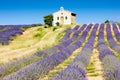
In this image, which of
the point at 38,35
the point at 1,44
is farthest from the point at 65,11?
the point at 1,44

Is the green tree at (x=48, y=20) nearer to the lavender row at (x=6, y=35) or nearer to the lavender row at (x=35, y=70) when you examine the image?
the lavender row at (x=6, y=35)

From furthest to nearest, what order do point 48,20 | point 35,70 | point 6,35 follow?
point 48,20 < point 6,35 < point 35,70

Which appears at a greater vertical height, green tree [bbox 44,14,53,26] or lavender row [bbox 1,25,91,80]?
green tree [bbox 44,14,53,26]

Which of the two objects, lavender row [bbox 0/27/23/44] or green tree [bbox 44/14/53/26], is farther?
green tree [bbox 44/14/53/26]

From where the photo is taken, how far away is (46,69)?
13.4 meters

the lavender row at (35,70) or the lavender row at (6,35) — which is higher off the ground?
the lavender row at (35,70)

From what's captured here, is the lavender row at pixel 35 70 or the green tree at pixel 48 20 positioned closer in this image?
the lavender row at pixel 35 70

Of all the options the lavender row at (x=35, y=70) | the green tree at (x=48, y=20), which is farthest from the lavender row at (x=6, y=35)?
the lavender row at (x=35, y=70)

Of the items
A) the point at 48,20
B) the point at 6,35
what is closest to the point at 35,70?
the point at 6,35

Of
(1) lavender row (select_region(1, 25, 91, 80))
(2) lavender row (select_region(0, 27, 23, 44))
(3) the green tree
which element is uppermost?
(3) the green tree

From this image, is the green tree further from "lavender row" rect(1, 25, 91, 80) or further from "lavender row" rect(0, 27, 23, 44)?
"lavender row" rect(1, 25, 91, 80)

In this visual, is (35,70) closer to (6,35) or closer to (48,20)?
(6,35)

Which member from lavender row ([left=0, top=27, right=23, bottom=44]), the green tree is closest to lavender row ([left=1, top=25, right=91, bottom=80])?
lavender row ([left=0, top=27, right=23, bottom=44])

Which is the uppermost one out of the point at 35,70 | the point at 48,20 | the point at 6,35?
the point at 48,20
